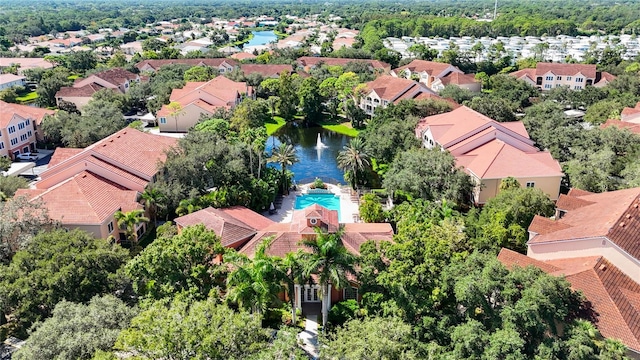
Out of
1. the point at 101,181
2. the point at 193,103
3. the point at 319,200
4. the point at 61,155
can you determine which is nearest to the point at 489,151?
the point at 319,200

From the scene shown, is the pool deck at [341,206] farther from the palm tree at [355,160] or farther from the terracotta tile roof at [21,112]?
the terracotta tile roof at [21,112]

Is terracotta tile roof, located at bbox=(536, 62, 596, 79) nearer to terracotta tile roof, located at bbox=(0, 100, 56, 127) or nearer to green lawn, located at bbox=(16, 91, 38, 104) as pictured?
terracotta tile roof, located at bbox=(0, 100, 56, 127)

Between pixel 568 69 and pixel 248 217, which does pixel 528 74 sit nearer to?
pixel 568 69

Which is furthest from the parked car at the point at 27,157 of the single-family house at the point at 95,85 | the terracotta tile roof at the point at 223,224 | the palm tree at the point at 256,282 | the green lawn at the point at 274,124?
the palm tree at the point at 256,282

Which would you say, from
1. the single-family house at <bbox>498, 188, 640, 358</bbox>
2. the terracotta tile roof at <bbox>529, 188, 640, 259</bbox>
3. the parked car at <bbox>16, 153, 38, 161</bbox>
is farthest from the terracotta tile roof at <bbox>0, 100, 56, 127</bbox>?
the terracotta tile roof at <bbox>529, 188, 640, 259</bbox>

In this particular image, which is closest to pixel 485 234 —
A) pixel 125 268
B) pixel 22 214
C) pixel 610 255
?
pixel 610 255
